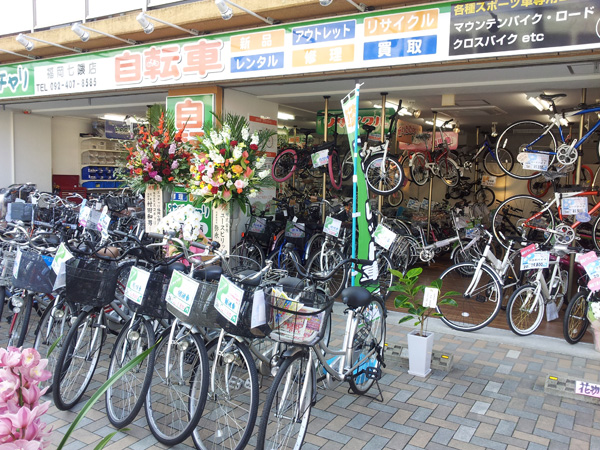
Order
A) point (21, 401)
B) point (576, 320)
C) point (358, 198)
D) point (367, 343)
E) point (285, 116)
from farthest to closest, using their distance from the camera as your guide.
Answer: point (285, 116), point (576, 320), point (358, 198), point (367, 343), point (21, 401)

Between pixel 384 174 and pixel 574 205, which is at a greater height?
pixel 384 174

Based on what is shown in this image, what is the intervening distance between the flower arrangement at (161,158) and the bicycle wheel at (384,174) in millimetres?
2779

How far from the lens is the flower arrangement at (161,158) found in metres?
6.81

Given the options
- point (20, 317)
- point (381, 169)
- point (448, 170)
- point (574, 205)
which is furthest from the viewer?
point (448, 170)

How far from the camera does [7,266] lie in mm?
4613

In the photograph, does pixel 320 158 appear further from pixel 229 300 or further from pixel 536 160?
pixel 229 300

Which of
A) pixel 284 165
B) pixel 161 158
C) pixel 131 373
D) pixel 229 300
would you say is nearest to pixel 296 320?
pixel 229 300

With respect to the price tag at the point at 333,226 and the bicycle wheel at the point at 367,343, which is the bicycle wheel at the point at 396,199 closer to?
the price tag at the point at 333,226

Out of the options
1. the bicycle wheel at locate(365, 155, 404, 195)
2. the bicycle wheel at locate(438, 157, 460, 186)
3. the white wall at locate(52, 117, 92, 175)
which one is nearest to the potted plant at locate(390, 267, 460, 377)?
the bicycle wheel at locate(365, 155, 404, 195)

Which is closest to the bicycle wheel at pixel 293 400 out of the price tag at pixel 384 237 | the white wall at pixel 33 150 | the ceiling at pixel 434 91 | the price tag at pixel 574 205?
the price tag at pixel 384 237

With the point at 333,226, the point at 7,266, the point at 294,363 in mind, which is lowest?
the point at 294,363

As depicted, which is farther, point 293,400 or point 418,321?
point 418,321

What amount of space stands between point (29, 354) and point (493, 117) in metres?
11.7

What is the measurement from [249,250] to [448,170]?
5.69 meters
